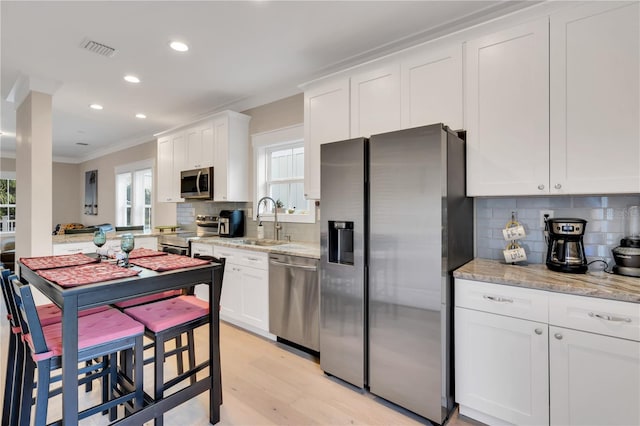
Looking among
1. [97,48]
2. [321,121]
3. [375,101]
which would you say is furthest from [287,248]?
[97,48]

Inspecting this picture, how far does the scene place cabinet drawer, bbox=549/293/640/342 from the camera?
1.43 meters

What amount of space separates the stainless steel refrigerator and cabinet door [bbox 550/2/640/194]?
572 millimetres

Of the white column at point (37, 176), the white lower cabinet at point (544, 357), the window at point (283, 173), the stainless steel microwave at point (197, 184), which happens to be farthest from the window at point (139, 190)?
the white lower cabinet at point (544, 357)

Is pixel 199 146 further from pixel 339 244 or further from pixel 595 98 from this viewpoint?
pixel 595 98

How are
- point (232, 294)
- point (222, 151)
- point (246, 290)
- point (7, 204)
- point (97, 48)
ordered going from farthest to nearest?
point (7, 204) → point (222, 151) → point (232, 294) → point (246, 290) → point (97, 48)

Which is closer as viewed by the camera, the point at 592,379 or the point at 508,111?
the point at 592,379

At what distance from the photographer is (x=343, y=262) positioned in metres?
2.35

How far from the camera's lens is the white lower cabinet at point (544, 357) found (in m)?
1.46

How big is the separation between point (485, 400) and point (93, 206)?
9.11m

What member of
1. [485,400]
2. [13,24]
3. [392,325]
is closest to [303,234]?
[392,325]

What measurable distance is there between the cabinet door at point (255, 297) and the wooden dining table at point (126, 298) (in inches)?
Result: 43.6

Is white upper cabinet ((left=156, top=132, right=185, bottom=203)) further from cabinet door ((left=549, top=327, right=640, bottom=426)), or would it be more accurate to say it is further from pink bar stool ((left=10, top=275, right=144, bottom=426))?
cabinet door ((left=549, top=327, right=640, bottom=426))

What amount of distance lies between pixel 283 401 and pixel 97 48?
3.25 metres

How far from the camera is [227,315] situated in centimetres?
345
